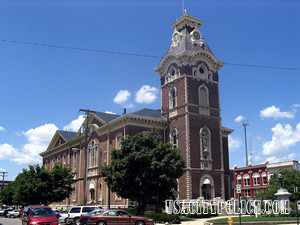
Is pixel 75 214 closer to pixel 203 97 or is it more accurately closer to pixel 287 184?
pixel 203 97

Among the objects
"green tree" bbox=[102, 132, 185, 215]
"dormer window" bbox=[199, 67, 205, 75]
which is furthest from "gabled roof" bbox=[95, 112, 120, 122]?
"green tree" bbox=[102, 132, 185, 215]

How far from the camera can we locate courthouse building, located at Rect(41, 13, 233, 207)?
148 ft

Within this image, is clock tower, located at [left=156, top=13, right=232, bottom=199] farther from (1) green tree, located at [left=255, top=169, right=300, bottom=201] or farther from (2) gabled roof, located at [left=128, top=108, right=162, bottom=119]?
(1) green tree, located at [left=255, top=169, right=300, bottom=201]

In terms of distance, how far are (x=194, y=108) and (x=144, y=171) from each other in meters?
15.1

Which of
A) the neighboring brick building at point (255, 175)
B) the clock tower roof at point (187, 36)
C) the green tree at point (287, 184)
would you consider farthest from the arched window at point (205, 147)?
the neighboring brick building at point (255, 175)

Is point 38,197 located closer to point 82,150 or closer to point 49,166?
point 82,150

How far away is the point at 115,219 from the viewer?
2652 cm

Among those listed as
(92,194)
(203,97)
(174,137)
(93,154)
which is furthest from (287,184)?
(93,154)

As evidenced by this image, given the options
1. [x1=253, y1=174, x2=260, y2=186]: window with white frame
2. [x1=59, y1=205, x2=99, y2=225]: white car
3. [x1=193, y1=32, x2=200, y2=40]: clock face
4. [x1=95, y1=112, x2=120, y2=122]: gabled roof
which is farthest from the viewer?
[x1=253, y1=174, x2=260, y2=186]: window with white frame

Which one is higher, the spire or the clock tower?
the spire

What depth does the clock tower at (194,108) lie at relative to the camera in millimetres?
44875

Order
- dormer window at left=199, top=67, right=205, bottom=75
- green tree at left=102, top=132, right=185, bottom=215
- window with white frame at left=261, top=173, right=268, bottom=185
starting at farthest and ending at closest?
window with white frame at left=261, top=173, right=268, bottom=185, dormer window at left=199, top=67, right=205, bottom=75, green tree at left=102, top=132, right=185, bottom=215

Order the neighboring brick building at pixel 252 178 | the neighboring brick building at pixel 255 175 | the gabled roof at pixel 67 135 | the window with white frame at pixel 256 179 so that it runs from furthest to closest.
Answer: the window with white frame at pixel 256 179 < the neighboring brick building at pixel 252 178 < the neighboring brick building at pixel 255 175 < the gabled roof at pixel 67 135

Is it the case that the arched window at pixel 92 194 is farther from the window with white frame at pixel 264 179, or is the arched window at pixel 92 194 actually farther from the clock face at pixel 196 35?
the window with white frame at pixel 264 179
